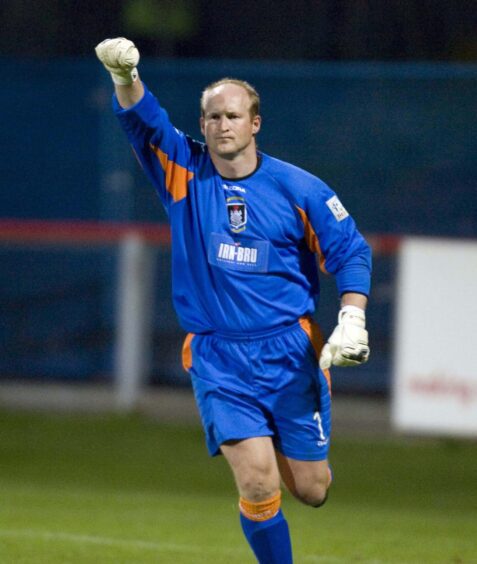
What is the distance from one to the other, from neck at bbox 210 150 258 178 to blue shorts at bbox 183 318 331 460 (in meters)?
0.67

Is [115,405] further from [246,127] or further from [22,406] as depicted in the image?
[246,127]

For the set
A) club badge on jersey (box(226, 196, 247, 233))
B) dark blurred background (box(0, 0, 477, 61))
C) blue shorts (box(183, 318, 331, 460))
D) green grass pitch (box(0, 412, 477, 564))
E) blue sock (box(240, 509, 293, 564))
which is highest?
dark blurred background (box(0, 0, 477, 61))

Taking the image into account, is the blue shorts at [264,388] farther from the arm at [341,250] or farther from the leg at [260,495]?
the arm at [341,250]

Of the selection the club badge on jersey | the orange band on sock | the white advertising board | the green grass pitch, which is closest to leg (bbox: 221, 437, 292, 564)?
the orange band on sock

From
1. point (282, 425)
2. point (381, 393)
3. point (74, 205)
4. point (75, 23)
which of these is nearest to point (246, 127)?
point (282, 425)

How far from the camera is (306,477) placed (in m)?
5.79

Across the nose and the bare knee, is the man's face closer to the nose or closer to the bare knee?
the nose

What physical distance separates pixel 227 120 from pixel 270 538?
1709mm

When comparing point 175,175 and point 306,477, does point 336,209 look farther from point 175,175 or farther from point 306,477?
point 306,477

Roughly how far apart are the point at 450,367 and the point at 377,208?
3445 mm

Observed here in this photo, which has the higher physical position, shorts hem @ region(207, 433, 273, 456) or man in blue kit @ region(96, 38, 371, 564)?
man in blue kit @ region(96, 38, 371, 564)

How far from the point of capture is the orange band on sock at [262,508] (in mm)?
5512

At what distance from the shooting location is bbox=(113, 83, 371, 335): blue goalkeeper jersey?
562 centimetres

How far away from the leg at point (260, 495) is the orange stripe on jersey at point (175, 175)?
3.50 ft
